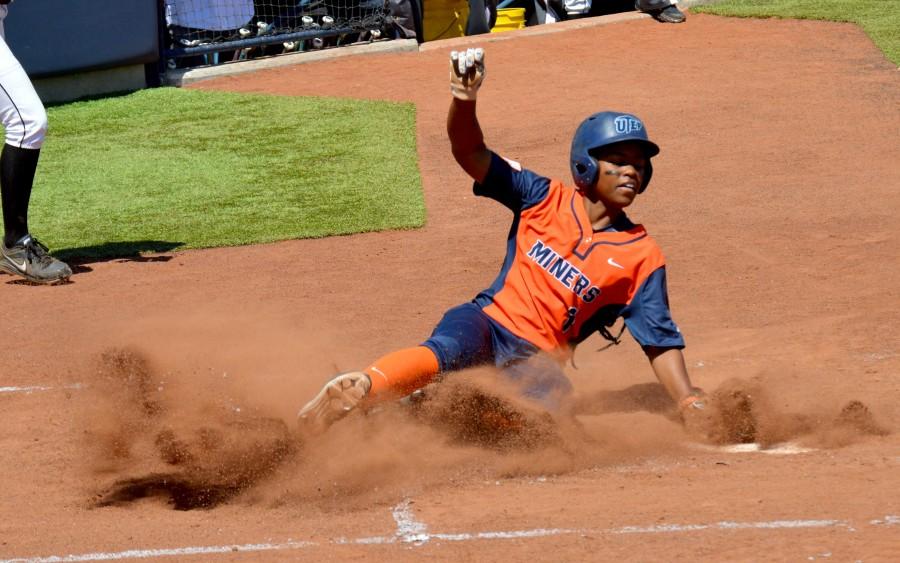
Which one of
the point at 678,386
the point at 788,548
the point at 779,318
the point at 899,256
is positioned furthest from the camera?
the point at 899,256

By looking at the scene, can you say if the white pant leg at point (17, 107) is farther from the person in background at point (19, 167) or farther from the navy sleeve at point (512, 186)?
the navy sleeve at point (512, 186)

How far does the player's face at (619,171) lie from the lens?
5.14m

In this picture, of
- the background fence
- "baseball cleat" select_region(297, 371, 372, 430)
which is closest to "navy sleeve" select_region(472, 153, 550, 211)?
"baseball cleat" select_region(297, 371, 372, 430)

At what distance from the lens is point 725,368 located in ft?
20.8

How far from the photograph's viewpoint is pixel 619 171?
16.9 ft

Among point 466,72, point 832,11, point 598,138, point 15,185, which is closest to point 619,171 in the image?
point 598,138

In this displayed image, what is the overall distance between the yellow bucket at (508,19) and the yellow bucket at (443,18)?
683 mm

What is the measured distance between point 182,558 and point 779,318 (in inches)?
163

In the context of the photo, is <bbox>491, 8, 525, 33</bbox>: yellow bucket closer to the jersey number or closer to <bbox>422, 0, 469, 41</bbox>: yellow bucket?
<bbox>422, 0, 469, 41</bbox>: yellow bucket

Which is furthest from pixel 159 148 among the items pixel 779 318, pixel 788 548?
pixel 788 548

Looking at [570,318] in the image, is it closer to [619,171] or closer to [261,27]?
[619,171]

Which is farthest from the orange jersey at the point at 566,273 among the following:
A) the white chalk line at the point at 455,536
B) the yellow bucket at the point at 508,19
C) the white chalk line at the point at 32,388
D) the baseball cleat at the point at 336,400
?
the yellow bucket at the point at 508,19

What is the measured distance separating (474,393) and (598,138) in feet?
3.77

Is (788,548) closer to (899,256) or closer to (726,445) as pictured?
(726,445)
